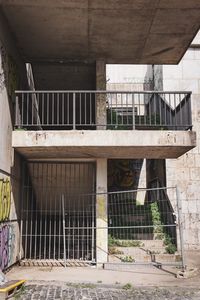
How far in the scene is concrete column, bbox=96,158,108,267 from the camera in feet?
33.1

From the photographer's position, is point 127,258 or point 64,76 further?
point 64,76

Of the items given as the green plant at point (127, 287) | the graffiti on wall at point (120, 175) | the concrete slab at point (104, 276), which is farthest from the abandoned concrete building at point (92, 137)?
the green plant at point (127, 287)

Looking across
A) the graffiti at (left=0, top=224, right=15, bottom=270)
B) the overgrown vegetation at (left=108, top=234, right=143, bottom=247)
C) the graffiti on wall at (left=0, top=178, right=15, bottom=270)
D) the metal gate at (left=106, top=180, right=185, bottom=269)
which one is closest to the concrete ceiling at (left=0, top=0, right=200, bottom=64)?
the graffiti on wall at (left=0, top=178, right=15, bottom=270)

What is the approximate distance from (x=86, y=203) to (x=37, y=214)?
1.90 metres

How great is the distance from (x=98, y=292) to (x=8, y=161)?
3.95 meters

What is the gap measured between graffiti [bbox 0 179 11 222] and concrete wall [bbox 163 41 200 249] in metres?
6.56

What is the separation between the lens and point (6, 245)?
8.87m

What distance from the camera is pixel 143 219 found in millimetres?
12031

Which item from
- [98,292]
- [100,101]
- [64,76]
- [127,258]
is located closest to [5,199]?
[98,292]

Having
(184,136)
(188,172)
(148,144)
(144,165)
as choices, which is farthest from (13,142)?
(144,165)

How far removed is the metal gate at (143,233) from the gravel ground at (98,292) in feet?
7.55

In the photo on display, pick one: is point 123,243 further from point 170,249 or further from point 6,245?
point 6,245

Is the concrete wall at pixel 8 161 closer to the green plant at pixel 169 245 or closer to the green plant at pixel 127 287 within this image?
the green plant at pixel 127 287

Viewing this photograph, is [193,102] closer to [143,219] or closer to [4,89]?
[143,219]
